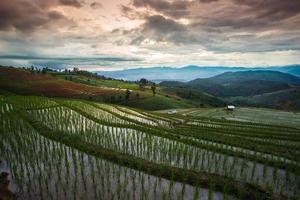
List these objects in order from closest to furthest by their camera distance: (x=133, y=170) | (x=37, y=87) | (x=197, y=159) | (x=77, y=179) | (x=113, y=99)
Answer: (x=77, y=179), (x=133, y=170), (x=197, y=159), (x=113, y=99), (x=37, y=87)

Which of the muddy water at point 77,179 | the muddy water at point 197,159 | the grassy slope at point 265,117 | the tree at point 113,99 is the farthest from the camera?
the tree at point 113,99

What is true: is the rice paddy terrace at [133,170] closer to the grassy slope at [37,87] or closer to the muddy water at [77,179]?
the muddy water at [77,179]

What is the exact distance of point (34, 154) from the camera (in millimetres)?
17609

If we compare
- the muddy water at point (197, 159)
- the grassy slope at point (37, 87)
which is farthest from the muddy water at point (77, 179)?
the grassy slope at point (37, 87)

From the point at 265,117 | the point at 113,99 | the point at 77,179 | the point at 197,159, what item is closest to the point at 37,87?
the point at 113,99

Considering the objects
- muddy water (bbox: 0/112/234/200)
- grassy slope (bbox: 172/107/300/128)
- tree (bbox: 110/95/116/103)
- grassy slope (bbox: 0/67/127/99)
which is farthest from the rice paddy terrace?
grassy slope (bbox: 0/67/127/99)

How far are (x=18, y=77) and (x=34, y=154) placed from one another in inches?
5346

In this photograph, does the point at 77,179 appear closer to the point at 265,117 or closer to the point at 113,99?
the point at 265,117

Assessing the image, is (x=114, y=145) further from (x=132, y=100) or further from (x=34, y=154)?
(x=132, y=100)

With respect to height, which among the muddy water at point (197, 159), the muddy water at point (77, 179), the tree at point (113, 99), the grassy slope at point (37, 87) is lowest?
the tree at point (113, 99)

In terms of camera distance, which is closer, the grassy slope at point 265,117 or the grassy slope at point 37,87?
the grassy slope at point 265,117

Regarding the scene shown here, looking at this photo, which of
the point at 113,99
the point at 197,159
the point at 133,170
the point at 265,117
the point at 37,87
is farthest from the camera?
the point at 37,87

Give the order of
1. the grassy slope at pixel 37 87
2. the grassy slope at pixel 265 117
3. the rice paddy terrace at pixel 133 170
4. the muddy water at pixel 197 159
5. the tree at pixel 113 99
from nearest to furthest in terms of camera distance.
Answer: the rice paddy terrace at pixel 133 170 → the muddy water at pixel 197 159 → the grassy slope at pixel 265 117 → the grassy slope at pixel 37 87 → the tree at pixel 113 99

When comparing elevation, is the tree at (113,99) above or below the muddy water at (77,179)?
below
